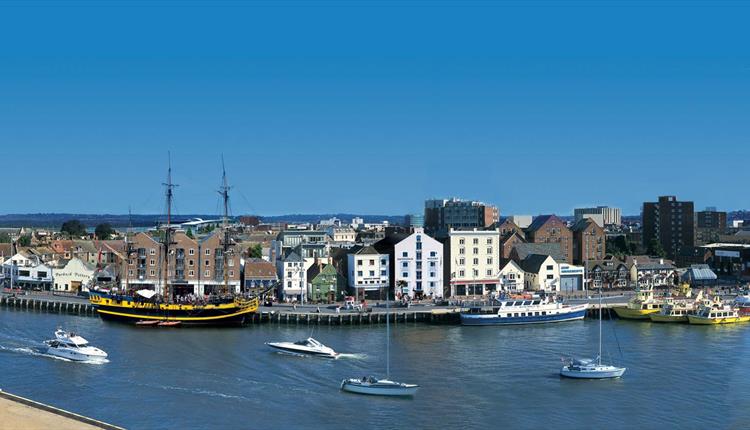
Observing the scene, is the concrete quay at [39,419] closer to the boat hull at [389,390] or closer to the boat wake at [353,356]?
the boat hull at [389,390]

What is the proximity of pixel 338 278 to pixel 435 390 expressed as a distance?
85.8ft

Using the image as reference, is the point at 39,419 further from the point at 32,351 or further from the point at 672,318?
the point at 672,318

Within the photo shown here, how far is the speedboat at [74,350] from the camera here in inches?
1396

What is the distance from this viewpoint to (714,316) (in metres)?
48.8

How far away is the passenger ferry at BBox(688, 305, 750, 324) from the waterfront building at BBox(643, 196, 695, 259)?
4170 cm

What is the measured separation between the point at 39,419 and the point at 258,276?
3450 centimetres

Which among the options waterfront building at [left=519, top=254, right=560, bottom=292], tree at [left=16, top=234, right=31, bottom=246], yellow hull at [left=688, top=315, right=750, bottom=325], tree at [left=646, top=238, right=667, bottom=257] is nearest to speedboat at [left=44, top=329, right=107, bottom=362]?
yellow hull at [left=688, top=315, right=750, bottom=325]

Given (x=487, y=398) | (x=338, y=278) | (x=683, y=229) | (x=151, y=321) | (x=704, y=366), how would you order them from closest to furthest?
(x=487, y=398)
(x=704, y=366)
(x=151, y=321)
(x=338, y=278)
(x=683, y=229)

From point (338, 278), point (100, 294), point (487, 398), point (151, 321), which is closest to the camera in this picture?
point (487, 398)

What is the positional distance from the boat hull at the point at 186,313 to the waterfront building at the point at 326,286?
794 centimetres

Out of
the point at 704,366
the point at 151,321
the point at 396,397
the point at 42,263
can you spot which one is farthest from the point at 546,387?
the point at 42,263

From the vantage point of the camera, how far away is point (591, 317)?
51.4m

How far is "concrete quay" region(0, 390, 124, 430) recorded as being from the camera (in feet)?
74.5

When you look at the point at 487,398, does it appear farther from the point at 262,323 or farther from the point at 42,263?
the point at 42,263
